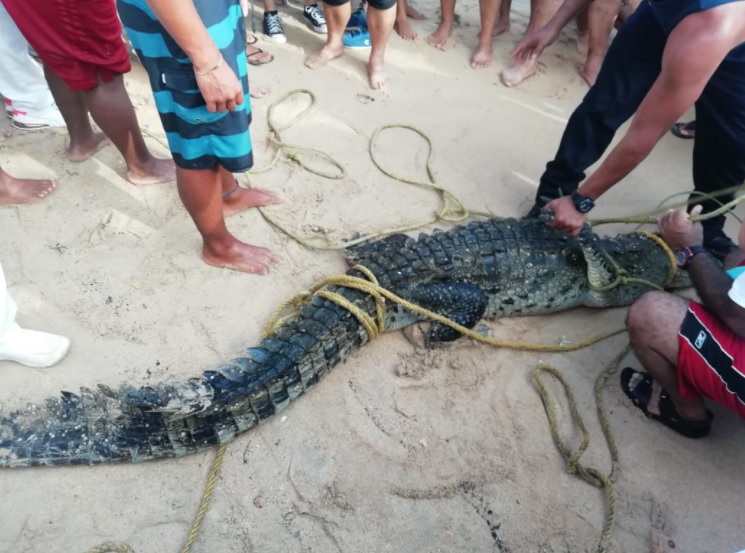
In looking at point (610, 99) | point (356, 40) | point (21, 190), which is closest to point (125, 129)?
point (21, 190)

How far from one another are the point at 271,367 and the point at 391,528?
0.70m

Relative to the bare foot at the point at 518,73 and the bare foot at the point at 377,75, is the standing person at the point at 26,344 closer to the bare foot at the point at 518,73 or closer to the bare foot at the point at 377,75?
the bare foot at the point at 377,75

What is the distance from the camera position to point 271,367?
204 centimetres

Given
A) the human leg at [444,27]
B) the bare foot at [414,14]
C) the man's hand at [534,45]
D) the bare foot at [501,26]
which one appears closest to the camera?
the man's hand at [534,45]

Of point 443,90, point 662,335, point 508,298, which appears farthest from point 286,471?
point 443,90

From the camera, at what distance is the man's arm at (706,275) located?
1.82 meters

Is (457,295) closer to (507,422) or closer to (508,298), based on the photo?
(508,298)

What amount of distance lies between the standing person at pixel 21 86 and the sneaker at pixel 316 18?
7.03ft

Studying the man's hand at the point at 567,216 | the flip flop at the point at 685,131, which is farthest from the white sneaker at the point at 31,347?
the flip flop at the point at 685,131

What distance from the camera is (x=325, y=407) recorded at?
2.18 metres

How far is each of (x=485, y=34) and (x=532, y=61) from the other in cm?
45

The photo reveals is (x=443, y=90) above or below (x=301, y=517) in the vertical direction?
above

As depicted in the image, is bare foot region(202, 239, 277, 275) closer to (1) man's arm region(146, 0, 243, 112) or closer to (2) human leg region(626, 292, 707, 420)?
(1) man's arm region(146, 0, 243, 112)

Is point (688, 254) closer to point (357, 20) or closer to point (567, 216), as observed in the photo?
point (567, 216)
